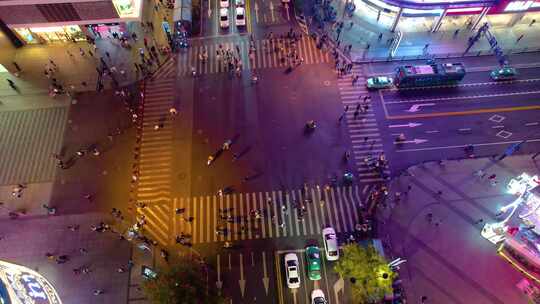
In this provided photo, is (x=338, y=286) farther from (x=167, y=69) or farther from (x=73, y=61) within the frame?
(x=73, y=61)

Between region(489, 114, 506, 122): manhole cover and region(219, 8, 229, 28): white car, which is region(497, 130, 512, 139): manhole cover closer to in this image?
region(489, 114, 506, 122): manhole cover

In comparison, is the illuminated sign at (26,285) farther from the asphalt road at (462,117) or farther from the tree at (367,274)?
the asphalt road at (462,117)

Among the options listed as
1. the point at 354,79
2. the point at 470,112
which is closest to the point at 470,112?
the point at 470,112

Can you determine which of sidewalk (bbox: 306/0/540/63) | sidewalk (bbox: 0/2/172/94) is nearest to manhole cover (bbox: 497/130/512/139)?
sidewalk (bbox: 306/0/540/63)

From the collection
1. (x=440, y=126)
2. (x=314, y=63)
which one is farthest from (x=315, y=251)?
(x=314, y=63)

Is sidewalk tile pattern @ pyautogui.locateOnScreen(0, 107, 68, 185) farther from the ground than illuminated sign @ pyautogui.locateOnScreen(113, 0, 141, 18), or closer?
closer
